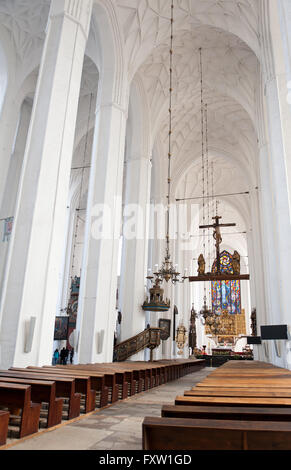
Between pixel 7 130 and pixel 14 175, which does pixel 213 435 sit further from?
pixel 14 175

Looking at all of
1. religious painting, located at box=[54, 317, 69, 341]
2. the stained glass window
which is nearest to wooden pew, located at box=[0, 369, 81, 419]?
religious painting, located at box=[54, 317, 69, 341]

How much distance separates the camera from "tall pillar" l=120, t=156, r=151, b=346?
456 inches

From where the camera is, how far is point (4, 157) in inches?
419

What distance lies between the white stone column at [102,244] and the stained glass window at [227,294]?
82.4 feet

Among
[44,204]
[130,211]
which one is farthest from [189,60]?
[44,204]

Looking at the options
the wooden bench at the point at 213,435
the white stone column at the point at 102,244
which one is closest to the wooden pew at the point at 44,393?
the wooden bench at the point at 213,435

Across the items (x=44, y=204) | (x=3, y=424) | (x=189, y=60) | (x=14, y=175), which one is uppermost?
(x=189, y=60)

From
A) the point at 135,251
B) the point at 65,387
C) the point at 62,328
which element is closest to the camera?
the point at 65,387

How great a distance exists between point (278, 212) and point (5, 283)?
240 inches

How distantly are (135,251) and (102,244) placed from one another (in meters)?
3.75

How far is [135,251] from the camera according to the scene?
1215cm

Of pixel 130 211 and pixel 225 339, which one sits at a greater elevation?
pixel 130 211

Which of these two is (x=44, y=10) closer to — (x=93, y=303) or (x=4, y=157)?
(x=4, y=157)

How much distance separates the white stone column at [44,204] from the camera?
5.31m
